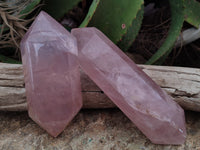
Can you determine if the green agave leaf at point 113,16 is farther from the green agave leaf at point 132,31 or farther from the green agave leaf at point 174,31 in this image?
the green agave leaf at point 174,31

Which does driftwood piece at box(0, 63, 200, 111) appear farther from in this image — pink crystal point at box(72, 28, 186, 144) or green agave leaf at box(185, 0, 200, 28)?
green agave leaf at box(185, 0, 200, 28)

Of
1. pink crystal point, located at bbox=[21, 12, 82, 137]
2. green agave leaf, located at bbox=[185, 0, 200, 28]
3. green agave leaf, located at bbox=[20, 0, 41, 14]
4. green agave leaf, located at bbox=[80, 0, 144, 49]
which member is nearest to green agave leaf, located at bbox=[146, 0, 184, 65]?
green agave leaf, located at bbox=[185, 0, 200, 28]

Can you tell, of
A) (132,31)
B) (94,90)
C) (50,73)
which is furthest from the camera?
(132,31)

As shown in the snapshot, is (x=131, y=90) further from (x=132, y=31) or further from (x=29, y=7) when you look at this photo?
(x=29, y=7)

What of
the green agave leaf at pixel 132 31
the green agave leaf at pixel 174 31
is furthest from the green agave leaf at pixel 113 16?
the green agave leaf at pixel 174 31

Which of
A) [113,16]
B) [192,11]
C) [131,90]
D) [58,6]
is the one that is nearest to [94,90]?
[131,90]
